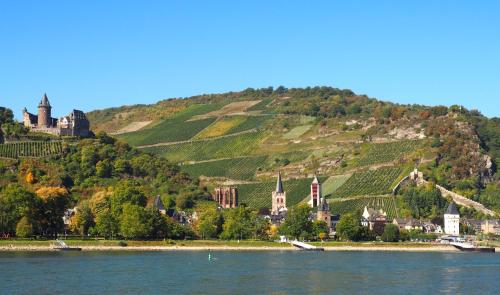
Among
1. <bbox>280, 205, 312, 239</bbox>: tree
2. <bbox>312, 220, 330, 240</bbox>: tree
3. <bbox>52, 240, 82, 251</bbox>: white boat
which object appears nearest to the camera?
<bbox>52, 240, 82, 251</bbox>: white boat

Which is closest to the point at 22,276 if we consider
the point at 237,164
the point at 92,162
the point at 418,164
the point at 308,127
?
the point at 92,162

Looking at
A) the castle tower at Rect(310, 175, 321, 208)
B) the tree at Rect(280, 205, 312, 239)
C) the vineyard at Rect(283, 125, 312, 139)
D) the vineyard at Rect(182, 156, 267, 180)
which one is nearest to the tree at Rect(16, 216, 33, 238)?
the tree at Rect(280, 205, 312, 239)

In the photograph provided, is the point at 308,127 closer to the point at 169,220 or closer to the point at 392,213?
the point at 392,213

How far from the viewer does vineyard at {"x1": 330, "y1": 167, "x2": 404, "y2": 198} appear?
134 metres

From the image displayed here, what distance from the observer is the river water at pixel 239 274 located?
5519 centimetres

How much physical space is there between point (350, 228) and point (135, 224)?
24732 millimetres

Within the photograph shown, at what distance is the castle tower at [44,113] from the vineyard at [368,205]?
134 feet

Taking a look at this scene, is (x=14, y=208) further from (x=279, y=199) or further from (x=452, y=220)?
(x=452, y=220)

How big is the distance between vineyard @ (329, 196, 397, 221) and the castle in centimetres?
3602

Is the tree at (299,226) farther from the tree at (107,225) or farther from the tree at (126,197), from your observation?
the tree at (107,225)

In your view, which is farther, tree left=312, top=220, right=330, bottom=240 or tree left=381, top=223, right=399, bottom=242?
tree left=312, top=220, right=330, bottom=240

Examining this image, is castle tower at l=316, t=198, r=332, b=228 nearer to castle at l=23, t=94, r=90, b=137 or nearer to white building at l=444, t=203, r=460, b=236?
white building at l=444, t=203, r=460, b=236

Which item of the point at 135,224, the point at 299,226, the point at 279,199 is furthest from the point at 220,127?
the point at 135,224

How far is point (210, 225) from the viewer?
347ft
